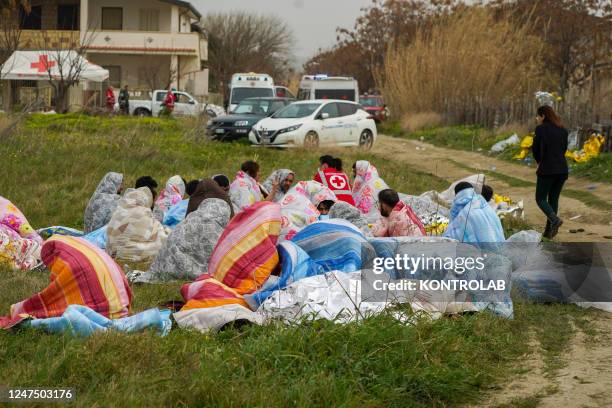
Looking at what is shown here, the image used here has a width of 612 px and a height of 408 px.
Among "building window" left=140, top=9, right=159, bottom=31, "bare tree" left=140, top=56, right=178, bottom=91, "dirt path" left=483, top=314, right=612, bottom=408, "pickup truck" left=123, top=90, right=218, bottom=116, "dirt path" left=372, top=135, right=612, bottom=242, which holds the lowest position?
"dirt path" left=483, top=314, right=612, bottom=408

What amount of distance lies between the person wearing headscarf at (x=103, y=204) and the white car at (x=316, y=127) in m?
11.0

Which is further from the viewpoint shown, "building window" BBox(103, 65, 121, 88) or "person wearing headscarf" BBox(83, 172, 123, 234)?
"building window" BBox(103, 65, 121, 88)

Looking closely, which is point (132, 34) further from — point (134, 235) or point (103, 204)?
point (134, 235)

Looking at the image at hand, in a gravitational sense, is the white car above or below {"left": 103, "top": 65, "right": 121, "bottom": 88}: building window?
below

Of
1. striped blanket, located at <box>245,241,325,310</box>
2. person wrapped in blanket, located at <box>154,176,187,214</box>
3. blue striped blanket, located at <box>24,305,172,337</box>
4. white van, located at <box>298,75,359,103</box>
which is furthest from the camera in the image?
white van, located at <box>298,75,359,103</box>

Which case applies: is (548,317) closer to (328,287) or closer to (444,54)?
(328,287)

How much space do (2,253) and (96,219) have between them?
99.9 inches

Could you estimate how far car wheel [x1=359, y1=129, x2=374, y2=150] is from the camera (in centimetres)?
2455

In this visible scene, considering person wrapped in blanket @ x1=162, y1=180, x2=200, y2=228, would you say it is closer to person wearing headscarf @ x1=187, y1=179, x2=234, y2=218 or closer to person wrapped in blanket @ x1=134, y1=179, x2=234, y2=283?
person wearing headscarf @ x1=187, y1=179, x2=234, y2=218

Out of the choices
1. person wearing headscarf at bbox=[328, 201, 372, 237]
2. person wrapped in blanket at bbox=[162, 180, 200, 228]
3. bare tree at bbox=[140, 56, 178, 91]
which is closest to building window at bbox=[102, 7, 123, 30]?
bare tree at bbox=[140, 56, 178, 91]

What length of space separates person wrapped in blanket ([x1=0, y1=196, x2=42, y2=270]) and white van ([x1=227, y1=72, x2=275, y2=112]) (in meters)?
21.7

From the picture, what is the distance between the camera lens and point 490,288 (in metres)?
7.19

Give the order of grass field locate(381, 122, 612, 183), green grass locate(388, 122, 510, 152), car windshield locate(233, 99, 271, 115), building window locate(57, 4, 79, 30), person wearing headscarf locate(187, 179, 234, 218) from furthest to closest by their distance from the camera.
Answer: building window locate(57, 4, 79, 30) → car windshield locate(233, 99, 271, 115) → green grass locate(388, 122, 510, 152) → grass field locate(381, 122, 612, 183) → person wearing headscarf locate(187, 179, 234, 218)

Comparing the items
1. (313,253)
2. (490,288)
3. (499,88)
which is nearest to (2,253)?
(313,253)
